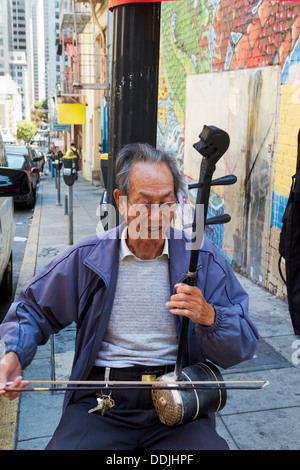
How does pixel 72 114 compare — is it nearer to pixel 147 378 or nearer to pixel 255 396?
pixel 255 396

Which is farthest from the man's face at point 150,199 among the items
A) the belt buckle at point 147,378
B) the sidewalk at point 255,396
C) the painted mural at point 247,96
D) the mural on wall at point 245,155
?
the mural on wall at point 245,155

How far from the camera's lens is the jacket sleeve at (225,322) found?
6.97 ft

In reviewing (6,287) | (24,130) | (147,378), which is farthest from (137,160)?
(24,130)

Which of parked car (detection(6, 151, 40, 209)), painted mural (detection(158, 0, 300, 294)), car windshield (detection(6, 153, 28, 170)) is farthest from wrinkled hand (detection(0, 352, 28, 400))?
car windshield (detection(6, 153, 28, 170))

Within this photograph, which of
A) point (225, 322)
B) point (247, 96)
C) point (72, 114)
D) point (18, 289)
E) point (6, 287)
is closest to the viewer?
point (225, 322)

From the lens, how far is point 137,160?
2373 mm

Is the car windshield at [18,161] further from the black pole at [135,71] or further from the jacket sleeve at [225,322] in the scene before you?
the jacket sleeve at [225,322]

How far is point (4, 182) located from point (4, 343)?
184 cm

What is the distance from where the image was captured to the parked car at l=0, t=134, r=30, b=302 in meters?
3.74

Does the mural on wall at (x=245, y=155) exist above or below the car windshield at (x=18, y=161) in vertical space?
above

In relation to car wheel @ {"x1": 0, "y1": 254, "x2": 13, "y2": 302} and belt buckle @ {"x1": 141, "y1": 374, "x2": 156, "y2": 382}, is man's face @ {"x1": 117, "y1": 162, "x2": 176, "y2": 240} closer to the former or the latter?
belt buckle @ {"x1": 141, "y1": 374, "x2": 156, "y2": 382}

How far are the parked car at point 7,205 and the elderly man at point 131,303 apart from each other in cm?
151

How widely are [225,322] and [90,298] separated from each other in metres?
0.58

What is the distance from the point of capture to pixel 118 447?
6.89 feet
